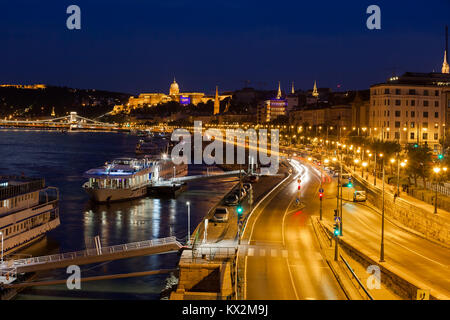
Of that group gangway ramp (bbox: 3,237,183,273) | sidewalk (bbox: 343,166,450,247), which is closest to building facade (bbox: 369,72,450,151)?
sidewalk (bbox: 343,166,450,247)

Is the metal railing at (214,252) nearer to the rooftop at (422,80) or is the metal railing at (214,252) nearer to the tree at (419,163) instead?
the tree at (419,163)

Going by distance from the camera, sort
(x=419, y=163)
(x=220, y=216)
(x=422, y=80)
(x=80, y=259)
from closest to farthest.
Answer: (x=80, y=259) < (x=220, y=216) < (x=419, y=163) < (x=422, y=80)

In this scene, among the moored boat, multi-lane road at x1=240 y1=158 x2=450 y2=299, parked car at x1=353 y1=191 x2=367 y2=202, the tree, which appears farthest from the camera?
parked car at x1=353 y1=191 x2=367 y2=202

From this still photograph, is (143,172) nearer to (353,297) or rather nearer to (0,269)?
(0,269)

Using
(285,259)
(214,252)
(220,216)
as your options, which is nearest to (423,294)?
(285,259)

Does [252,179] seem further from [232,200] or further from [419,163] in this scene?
[419,163]

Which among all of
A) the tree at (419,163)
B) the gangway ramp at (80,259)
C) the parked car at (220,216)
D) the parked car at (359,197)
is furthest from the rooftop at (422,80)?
the gangway ramp at (80,259)

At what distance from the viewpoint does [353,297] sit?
10.6 meters

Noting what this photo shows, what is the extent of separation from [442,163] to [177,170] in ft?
88.6

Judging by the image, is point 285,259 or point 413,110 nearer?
point 285,259

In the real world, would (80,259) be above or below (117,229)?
above

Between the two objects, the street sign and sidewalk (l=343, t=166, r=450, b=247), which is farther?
sidewalk (l=343, t=166, r=450, b=247)

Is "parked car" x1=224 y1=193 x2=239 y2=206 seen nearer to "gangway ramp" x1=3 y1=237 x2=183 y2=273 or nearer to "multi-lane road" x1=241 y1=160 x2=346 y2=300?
"multi-lane road" x1=241 y1=160 x2=346 y2=300

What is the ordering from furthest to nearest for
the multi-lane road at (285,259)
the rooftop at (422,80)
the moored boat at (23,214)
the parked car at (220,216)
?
the rooftop at (422,80)
the parked car at (220,216)
the moored boat at (23,214)
the multi-lane road at (285,259)
